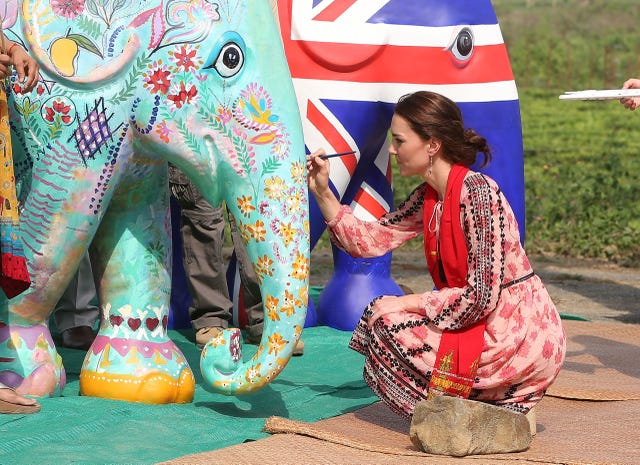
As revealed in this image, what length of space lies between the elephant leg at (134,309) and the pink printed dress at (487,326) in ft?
1.90

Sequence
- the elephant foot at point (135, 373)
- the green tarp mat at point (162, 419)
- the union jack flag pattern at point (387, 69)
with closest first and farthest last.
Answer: the green tarp mat at point (162, 419), the elephant foot at point (135, 373), the union jack flag pattern at point (387, 69)

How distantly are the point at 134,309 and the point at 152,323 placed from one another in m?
0.07

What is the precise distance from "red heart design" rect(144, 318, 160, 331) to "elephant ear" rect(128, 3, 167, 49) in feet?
2.57

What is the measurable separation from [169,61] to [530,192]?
558 cm

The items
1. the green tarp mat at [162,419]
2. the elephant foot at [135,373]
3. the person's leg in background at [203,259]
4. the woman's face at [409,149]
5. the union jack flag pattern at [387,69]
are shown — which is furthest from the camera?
the person's leg in background at [203,259]

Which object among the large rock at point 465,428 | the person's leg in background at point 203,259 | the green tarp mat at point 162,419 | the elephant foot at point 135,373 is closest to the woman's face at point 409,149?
the large rock at point 465,428

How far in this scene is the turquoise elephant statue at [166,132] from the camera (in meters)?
3.26

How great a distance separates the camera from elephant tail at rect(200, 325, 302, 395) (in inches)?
127

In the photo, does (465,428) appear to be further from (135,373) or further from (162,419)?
(135,373)

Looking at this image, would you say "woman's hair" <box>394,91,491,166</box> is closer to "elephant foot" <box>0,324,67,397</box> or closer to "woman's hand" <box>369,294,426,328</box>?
"woman's hand" <box>369,294,426,328</box>

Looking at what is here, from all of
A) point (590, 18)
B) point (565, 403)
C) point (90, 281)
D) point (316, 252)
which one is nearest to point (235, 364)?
point (565, 403)

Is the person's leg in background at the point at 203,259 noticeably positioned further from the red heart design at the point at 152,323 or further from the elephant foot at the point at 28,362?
the elephant foot at the point at 28,362

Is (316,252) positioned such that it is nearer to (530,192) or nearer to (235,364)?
(530,192)

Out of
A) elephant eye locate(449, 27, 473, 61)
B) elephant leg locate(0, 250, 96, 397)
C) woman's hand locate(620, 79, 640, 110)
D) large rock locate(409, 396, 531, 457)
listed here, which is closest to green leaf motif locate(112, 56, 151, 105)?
elephant leg locate(0, 250, 96, 397)
